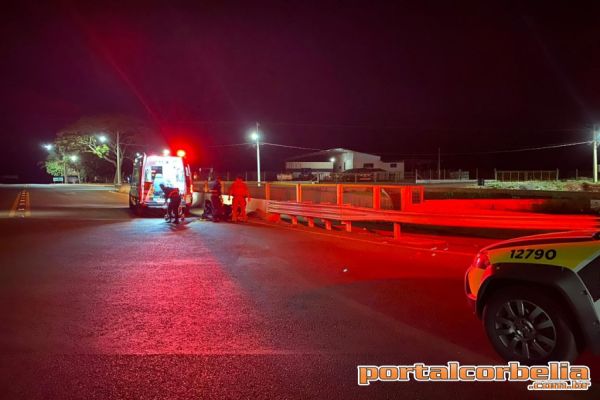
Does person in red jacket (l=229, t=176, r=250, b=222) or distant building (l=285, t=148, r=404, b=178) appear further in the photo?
distant building (l=285, t=148, r=404, b=178)

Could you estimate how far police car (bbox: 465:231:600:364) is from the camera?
4188 millimetres

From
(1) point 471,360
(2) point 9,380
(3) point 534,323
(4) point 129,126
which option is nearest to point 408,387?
(1) point 471,360

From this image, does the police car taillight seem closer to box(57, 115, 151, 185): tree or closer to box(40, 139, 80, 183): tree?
box(57, 115, 151, 185): tree

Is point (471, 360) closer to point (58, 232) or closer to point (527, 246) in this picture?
point (527, 246)

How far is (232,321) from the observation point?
6.21 meters

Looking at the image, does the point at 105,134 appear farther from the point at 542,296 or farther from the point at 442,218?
the point at 542,296

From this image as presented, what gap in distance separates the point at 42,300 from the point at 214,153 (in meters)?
91.4

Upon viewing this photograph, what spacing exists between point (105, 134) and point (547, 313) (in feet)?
212

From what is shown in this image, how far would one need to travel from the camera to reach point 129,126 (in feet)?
210

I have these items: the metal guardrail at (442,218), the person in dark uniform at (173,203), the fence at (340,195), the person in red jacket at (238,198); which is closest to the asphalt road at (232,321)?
the metal guardrail at (442,218)

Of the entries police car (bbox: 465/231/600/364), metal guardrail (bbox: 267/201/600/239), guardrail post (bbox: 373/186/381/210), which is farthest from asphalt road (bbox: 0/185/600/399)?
guardrail post (bbox: 373/186/381/210)

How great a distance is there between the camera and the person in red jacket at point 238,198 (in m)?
17.8

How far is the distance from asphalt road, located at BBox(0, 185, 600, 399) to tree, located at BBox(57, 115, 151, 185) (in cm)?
5465

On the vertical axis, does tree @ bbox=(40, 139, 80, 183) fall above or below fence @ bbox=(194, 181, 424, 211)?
above
